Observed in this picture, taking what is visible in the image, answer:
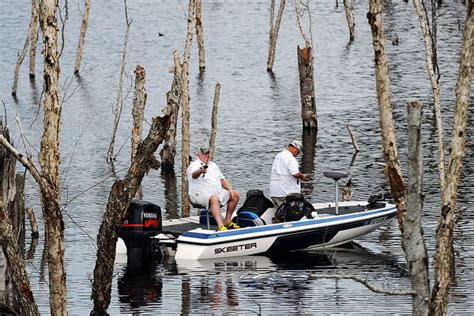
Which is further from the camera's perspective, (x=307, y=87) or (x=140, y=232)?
(x=307, y=87)

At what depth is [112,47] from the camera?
218 ft

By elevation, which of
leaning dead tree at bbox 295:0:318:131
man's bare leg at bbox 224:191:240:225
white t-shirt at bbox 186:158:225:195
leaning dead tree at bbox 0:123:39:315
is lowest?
leaning dead tree at bbox 0:123:39:315

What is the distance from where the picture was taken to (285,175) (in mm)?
24422

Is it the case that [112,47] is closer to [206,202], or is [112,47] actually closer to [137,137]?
[137,137]

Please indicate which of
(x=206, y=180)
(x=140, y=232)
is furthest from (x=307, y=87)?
(x=140, y=232)

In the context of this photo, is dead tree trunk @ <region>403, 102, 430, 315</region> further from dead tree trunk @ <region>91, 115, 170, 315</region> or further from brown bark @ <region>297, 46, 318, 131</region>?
brown bark @ <region>297, 46, 318, 131</region>

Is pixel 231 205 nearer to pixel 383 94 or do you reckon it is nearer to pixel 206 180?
pixel 206 180

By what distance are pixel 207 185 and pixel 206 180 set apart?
9 cm

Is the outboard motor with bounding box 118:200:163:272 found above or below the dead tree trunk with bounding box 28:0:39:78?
below

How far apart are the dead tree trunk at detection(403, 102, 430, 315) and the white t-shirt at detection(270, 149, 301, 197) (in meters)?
12.6

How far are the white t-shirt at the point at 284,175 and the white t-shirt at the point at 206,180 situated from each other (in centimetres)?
161

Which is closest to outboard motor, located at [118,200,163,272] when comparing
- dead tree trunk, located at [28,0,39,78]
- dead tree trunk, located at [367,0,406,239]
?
dead tree trunk, located at [367,0,406,239]

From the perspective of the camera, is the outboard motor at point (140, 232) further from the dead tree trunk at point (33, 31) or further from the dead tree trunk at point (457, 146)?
the dead tree trunk at point (33, 31)

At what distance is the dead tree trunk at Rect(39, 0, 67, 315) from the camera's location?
13695mm
